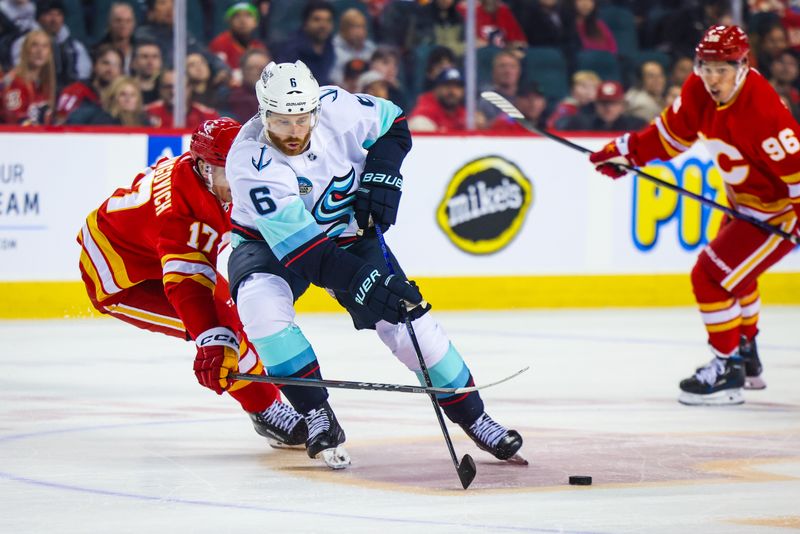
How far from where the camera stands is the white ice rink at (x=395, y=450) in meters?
3.52

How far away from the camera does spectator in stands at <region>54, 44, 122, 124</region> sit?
8016mm

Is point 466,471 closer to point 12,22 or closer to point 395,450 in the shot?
point 395,450

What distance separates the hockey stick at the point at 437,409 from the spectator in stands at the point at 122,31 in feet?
13.4

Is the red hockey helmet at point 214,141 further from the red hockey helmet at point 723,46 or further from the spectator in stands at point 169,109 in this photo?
the spectator in stands at point 169,109

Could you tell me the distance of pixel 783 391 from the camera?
236 inches

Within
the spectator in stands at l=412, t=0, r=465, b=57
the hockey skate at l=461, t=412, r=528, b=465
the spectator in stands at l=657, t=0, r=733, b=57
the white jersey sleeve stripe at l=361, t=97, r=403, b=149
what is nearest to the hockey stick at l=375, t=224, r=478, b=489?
the hockey skate at l=461, t=412, r=528, b=465

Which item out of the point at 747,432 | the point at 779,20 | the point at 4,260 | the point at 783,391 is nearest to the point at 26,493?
the point at 747,432

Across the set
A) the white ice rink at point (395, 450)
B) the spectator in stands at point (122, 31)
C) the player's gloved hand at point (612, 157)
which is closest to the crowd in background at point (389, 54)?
the spectator in stands at point (122, 31)

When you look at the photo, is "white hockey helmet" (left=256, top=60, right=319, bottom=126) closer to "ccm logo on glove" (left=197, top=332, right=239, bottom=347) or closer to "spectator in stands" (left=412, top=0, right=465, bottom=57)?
"ccm logo on glove" (left=197, top=332, right=239, bottom=347)

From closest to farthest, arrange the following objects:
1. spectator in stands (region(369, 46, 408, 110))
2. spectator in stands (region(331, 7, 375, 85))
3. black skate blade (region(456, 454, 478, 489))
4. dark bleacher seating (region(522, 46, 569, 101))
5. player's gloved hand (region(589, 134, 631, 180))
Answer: black skate blade (region(456, 454, 478, 489)) < player's gloved hand (region(589, 134, 631, 180)) < spectator in stands (region(331, 7, 375, 85)) < spectator in stands (region(369, 46, 408, 110)) < dark bleacher seating (region(522, 46, 569, 101))

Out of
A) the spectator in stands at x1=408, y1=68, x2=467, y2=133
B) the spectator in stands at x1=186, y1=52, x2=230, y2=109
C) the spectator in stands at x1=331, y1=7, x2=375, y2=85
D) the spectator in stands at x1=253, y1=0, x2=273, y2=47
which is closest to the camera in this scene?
the spectator in stands at x1=186, y1=52, x2=230, y2=109

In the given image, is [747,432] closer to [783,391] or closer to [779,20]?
[783,391]

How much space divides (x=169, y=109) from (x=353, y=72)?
3.35 feet

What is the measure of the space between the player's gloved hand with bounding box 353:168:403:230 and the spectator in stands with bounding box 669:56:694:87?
5458mm
